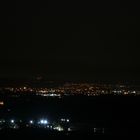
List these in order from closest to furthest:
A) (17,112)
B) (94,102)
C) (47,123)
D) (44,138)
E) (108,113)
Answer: (44,138)
(47,123)
(17,112)
(108,113)
(94,102)

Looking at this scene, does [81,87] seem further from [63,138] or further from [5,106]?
[63,138]

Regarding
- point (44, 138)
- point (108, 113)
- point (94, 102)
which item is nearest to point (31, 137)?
point (44, 138)

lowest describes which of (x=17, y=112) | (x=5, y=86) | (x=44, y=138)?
(x=44, y=138)

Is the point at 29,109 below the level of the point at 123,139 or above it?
above

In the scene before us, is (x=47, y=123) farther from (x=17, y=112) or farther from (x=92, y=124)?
(x=17, y=112)

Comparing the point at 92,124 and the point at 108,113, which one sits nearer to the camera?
the point at 92,124

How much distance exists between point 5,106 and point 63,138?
24713 millimetres

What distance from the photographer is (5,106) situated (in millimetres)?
53562

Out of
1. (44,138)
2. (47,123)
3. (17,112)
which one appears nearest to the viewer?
(44,138)

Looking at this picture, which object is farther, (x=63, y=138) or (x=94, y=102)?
(x=94, y=102)

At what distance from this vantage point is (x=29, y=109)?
5166cm

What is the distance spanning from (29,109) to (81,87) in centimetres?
5427

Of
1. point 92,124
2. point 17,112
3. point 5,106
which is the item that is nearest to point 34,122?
point 92,124

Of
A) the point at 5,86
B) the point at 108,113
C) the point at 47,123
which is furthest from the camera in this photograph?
the point at 5,86
